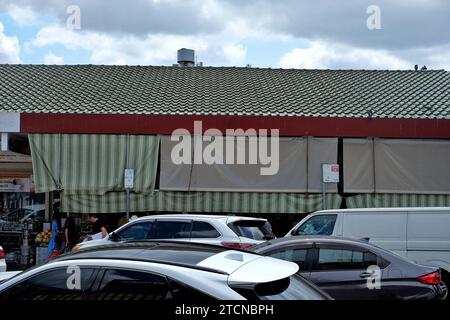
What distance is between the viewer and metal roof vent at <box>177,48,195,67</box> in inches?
1099

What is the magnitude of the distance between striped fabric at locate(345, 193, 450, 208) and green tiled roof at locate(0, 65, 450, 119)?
224 centimetres

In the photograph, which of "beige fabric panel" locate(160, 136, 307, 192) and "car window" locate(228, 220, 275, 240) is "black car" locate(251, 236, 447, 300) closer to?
"car window" locate(228, 220, 275, 240)

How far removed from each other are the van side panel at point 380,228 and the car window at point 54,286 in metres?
8.57

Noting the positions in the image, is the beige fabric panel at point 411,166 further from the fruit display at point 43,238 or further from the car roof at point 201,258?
the car roof at point 201,258

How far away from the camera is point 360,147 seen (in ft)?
54.9

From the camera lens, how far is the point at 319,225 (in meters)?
12.8

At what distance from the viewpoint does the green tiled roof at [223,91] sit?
1731 cm

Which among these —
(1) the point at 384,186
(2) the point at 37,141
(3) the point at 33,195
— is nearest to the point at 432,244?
(1) the point at 384,186

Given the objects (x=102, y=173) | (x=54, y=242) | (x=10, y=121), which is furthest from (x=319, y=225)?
(x=10, y=121)

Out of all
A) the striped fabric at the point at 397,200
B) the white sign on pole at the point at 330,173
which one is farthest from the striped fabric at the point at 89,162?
the striped fabric at the point at 397,200

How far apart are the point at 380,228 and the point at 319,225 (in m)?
1.37

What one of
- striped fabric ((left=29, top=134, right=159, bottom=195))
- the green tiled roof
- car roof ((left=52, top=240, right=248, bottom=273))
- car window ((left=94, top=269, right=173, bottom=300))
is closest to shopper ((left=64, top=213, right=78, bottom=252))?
striped fabric ((left=29, top=134, right=159, bottom=195))

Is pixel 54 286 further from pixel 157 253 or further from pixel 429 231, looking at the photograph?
pixel 429 231

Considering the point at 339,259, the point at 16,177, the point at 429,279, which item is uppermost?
the point at 16,177
